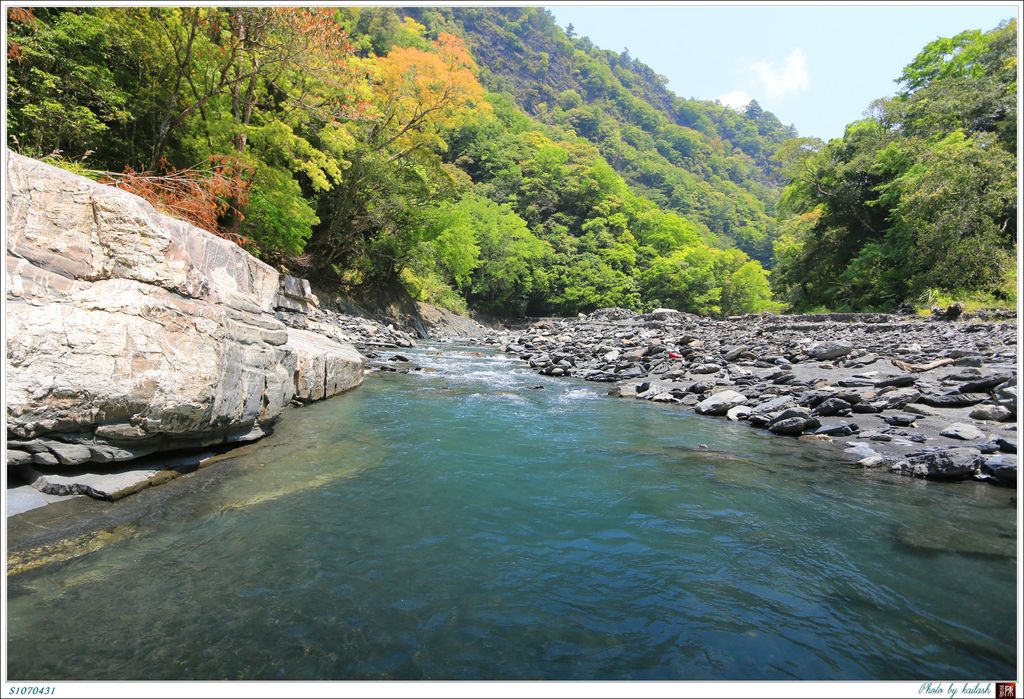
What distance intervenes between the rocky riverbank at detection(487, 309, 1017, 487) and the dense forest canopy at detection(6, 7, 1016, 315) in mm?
9143

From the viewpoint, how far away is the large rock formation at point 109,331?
375cm

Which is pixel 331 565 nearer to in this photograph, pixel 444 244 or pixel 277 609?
pixel 277 609

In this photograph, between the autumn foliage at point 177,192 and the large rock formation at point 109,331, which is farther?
the autumn foliage at point 177,192

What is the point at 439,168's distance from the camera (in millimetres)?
23453

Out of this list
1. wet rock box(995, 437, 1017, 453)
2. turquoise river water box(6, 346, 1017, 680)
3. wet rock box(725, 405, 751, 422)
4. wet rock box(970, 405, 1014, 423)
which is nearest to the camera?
turquoise river water box(6, 346, 1017, 680)

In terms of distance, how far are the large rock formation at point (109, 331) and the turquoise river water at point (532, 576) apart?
670mm

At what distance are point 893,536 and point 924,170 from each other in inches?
995

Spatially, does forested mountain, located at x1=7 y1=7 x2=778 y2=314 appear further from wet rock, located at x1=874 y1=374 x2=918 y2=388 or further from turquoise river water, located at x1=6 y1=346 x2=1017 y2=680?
wet rock, located at x1=874 y1=374 x2=918 y2=388

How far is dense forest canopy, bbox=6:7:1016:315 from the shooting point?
11.0m

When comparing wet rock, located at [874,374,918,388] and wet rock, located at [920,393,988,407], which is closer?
wet rock, located at [920,393,988,407]

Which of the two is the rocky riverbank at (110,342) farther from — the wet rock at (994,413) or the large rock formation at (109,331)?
the wet rock at (994,413)

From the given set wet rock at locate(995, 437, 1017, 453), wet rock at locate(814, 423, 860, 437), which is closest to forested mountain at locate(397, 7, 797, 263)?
wet rock at locate(814, 423, 860, 437)

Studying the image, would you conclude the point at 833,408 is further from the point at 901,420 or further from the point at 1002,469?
the point at 1002,469

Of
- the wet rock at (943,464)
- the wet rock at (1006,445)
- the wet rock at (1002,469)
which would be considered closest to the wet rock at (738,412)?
Answer: the wet rock at (943,464)
